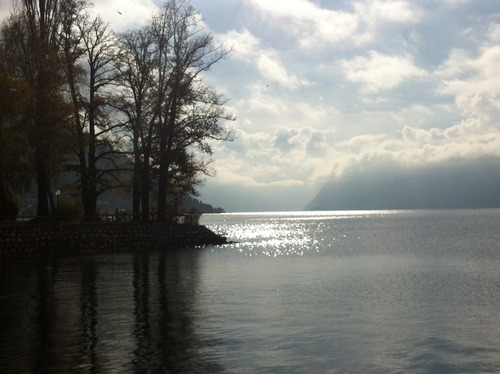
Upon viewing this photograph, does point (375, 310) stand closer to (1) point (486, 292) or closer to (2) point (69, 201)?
(1) point (486, 292)

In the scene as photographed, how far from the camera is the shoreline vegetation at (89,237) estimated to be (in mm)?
41219

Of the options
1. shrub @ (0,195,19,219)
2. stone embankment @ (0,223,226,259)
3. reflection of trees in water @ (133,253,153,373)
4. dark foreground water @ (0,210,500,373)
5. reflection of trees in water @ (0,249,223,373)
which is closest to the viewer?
reflection of trees in water @ (0,249,223,373)

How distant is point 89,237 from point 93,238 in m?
0.43

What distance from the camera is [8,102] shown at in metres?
41.4

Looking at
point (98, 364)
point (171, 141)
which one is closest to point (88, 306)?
point (98, 364)

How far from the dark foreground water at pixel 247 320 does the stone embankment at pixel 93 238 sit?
6.10 metres

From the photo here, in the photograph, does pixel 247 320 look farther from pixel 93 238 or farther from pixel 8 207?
pixel 8 207

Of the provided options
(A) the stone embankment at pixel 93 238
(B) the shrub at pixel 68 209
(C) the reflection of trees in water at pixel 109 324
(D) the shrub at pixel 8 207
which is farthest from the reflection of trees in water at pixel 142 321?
(B) the shrub at pixel 68 209

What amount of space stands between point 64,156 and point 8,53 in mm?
8872

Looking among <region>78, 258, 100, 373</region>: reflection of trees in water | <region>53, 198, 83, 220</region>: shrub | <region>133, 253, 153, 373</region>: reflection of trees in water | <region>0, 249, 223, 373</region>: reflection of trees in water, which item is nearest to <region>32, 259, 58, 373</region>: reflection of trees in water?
<region>0, 249, 223, 373</region>: reflection of trees in water

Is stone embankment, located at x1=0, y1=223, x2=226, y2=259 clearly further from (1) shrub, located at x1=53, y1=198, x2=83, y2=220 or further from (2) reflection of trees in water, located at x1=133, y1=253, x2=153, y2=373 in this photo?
(2) reflection of trees in water, located at x1=133, y1=253, x2=153, y2=373

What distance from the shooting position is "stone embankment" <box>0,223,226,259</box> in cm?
4122

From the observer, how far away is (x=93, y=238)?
48156 millimetres

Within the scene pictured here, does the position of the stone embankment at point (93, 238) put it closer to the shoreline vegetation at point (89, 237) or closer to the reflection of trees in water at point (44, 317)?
the shoreline vegetation at point (89, 237)
